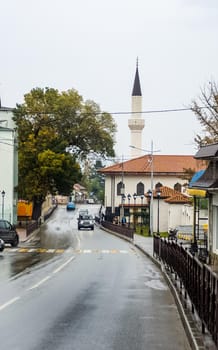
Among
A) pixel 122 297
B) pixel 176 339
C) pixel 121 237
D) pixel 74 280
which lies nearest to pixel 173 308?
pixel 122 297

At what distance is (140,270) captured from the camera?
3030 centimetres

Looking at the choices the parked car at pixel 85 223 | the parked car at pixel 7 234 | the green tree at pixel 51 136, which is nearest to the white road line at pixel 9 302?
the parked car at pixel 7 234

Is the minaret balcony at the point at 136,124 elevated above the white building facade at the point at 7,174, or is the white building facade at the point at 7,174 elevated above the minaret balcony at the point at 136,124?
the minaret balcony at the point at 136,124

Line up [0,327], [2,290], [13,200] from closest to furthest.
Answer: [0,327] → [2,290] → [13,200]

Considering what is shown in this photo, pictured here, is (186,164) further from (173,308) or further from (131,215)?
(173,308)

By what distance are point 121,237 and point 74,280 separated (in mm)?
40271

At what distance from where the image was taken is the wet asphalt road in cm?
1262

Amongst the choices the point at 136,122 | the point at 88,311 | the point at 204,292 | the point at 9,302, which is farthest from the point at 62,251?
the point at 136,122

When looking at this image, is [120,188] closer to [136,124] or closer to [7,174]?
[136,124]

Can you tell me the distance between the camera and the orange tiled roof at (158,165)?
108 meters

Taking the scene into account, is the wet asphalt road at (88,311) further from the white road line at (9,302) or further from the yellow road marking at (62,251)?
the yellow road marking at (62,251)

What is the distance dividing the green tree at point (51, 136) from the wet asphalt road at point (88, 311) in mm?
55576

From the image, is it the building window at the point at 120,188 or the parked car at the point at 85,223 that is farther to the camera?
the building window at the point at 120,188

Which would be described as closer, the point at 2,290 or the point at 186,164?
the point at 2,290
